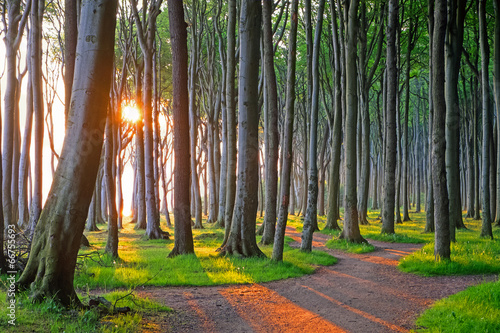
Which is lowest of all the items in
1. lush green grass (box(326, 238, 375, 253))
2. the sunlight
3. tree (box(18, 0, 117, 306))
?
lush green grass (box(326, 238, 375, 253))

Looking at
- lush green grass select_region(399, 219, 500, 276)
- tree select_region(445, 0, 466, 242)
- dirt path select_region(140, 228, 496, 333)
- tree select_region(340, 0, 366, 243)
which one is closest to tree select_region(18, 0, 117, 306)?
dirt path select_region(140, 228, 496, 333)

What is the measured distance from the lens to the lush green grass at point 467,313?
14.0 ft

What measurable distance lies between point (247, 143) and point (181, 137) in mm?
1606

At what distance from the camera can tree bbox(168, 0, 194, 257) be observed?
9.26 meters

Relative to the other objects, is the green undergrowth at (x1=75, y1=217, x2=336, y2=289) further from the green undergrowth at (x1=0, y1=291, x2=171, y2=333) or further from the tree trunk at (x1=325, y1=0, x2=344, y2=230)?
the tree trunk at (x1=325, y1=0, x2=344, y2=230)

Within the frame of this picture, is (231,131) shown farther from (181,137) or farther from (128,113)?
(128,113)

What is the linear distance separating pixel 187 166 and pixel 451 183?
8533 millimetres

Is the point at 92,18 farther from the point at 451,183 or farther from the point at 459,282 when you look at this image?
the point at 451,183

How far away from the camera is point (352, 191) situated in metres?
12.4

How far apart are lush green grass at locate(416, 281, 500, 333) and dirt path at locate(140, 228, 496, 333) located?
25 centimetres

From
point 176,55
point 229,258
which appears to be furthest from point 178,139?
point 229,258

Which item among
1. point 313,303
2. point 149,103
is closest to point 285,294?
point 313,303

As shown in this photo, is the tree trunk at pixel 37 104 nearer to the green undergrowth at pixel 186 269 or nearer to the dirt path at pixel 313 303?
the green undergrowth at pixel 186 269

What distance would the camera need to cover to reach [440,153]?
333 inches
